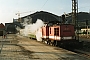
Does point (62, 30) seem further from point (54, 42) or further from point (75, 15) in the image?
point (75, 15)

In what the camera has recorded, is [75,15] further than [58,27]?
Yes

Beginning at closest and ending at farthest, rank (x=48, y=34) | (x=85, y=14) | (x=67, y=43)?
(x=67, y=43) → (x=48, y=34) → (x=85, y=14)

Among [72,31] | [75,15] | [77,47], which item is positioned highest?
[75,15]

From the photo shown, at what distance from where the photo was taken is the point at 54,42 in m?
22.7

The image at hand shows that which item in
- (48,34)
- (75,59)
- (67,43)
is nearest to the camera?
(75,59)

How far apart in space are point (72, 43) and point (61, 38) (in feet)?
4.37

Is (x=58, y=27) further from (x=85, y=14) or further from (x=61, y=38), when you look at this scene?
(x=85, y=14)

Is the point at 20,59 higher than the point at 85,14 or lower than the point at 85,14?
lower

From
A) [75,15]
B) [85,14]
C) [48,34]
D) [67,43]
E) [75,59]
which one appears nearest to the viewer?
[75,59]

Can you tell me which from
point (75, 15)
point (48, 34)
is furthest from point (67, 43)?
point (75, 15)

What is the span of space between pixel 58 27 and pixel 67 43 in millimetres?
2122

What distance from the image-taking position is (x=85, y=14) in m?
131

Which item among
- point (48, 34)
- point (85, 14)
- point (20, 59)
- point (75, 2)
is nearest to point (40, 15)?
point (85, 14)

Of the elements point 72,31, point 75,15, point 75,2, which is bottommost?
point 72,31
